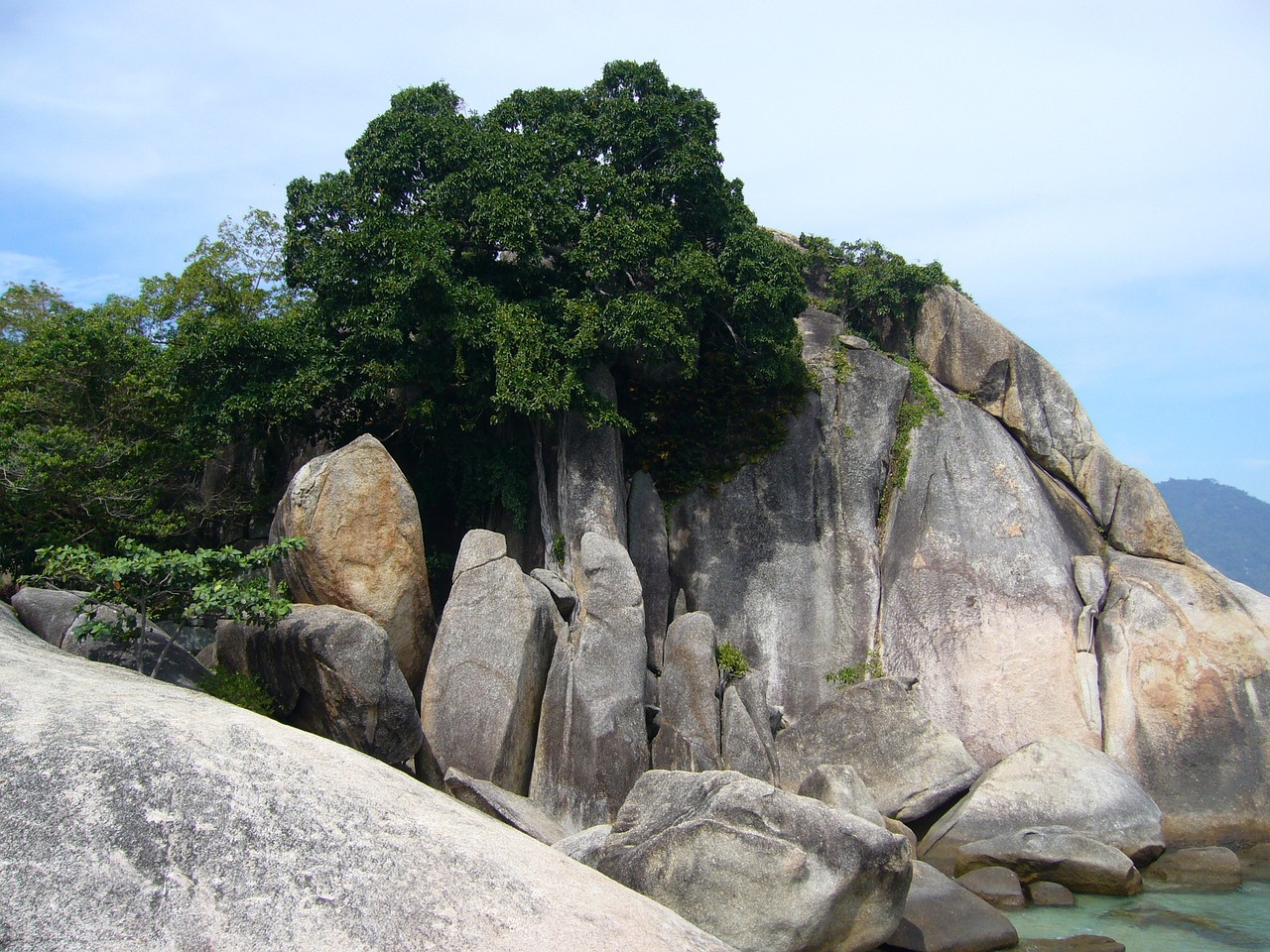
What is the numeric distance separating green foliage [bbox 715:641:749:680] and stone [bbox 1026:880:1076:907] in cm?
545

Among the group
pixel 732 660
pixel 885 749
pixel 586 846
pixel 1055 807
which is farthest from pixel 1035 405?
pixel 586 846

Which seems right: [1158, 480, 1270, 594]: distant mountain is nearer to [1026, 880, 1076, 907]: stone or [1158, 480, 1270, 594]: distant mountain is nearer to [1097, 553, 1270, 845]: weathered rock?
[1097, 553, 1270, 845]: weathered rock

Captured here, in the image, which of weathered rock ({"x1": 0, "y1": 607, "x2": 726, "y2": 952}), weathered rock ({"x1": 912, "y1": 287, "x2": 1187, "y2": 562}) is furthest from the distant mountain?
weathered rock ({"x1": 0, "y1": 607, "x2": 726, "y2": 952})

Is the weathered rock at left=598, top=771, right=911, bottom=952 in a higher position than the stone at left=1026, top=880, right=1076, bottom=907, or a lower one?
higher

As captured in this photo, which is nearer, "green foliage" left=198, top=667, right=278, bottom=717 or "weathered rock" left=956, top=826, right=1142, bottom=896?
"green foliage" left=198, top=667, right=278, bottom=717

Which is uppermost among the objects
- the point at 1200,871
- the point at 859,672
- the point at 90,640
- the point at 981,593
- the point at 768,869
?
the point at 981,593

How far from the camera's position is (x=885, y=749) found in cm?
1516

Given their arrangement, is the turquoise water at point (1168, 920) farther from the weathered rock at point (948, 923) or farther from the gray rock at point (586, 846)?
the gray rock at point (586, 846)

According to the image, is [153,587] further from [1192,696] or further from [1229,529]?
[1229,529]

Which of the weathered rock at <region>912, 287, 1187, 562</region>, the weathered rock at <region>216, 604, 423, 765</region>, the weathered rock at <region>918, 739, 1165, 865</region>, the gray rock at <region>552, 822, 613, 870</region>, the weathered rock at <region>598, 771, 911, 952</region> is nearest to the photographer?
the weathered rock at <region>598, 771, 911, 952</region>

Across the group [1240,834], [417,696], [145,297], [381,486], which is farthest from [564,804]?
[145,297]

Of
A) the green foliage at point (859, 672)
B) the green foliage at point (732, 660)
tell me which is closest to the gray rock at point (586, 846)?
the green foliage at point (732, 660)

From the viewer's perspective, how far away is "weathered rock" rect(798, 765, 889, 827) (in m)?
12.8

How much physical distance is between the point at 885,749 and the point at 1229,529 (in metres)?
189
